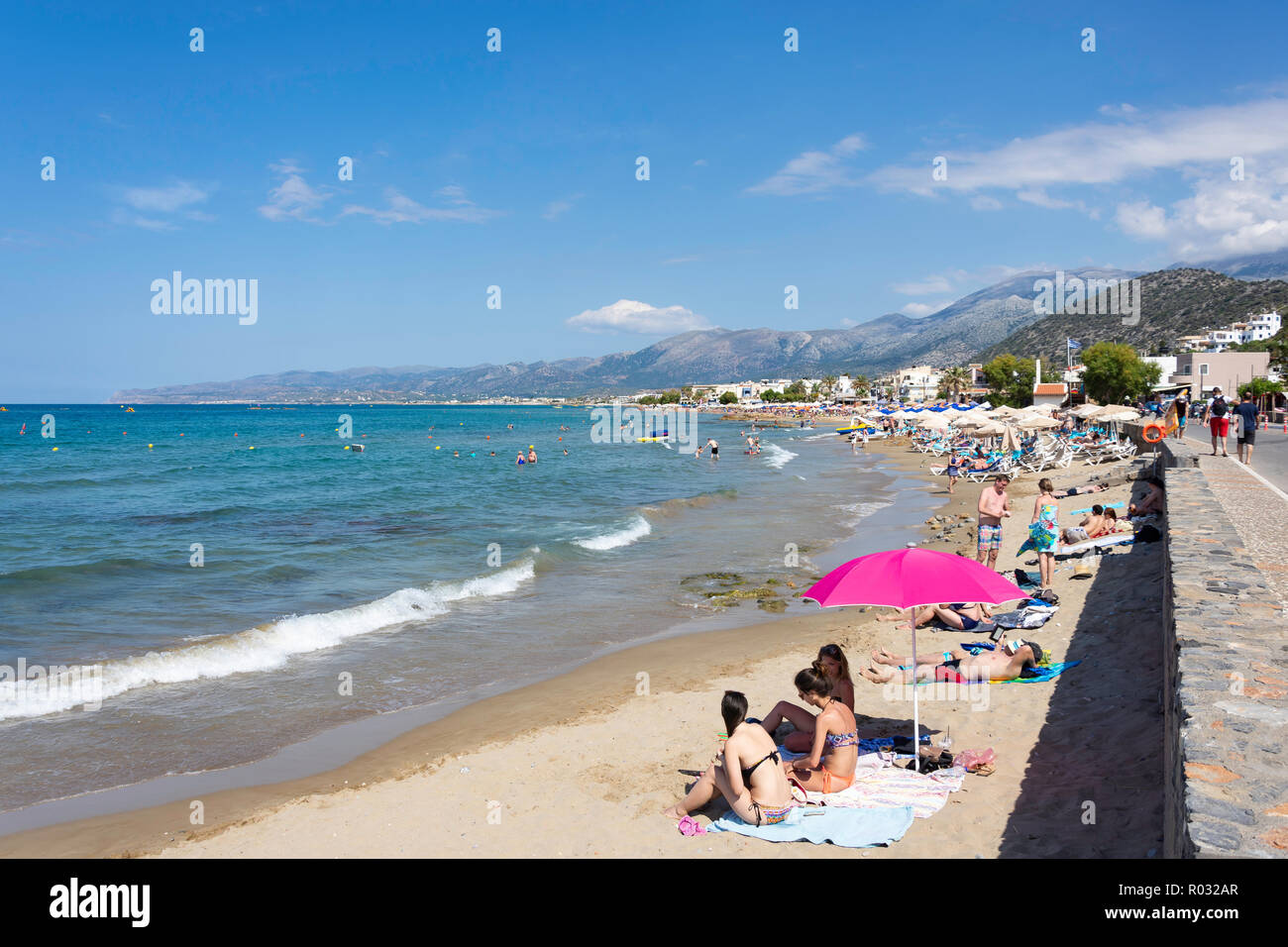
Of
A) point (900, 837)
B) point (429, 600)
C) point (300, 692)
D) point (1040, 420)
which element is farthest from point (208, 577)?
point (1040, 420)

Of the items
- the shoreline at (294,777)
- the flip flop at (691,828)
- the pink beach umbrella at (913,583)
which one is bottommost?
the shoreline at (294,777)

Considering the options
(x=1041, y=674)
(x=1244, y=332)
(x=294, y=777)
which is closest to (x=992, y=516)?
(x=1041, y=674)

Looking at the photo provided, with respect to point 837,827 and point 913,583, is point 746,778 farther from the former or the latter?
point 913,583

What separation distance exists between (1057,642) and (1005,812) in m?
4.18

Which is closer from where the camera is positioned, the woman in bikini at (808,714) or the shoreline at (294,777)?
the woman in bikini at (808,714)

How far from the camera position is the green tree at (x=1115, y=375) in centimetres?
6825

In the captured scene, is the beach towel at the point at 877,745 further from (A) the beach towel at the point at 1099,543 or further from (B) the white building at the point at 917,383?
(B) the white building at the point at 917,383

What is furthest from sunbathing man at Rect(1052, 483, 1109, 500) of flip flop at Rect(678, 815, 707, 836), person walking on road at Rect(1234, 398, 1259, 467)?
flip flop at Rect(678, 815, 707, 836)

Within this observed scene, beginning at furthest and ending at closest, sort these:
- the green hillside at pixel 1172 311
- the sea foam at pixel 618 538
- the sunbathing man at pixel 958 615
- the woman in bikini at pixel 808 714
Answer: the green hillside at pixel 1172 311 < the sea foam at pixel 618 538 < the sunbathing man at pixel 958 615 < the woman in bikini at pixel 808 714

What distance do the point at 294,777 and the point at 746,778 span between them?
4.49 metres

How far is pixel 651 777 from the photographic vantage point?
6.93 metres

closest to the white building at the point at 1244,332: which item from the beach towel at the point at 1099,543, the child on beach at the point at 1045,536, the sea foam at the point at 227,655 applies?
the beach towel at the point at 1099,543

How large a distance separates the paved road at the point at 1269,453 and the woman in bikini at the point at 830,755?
13.2 m
